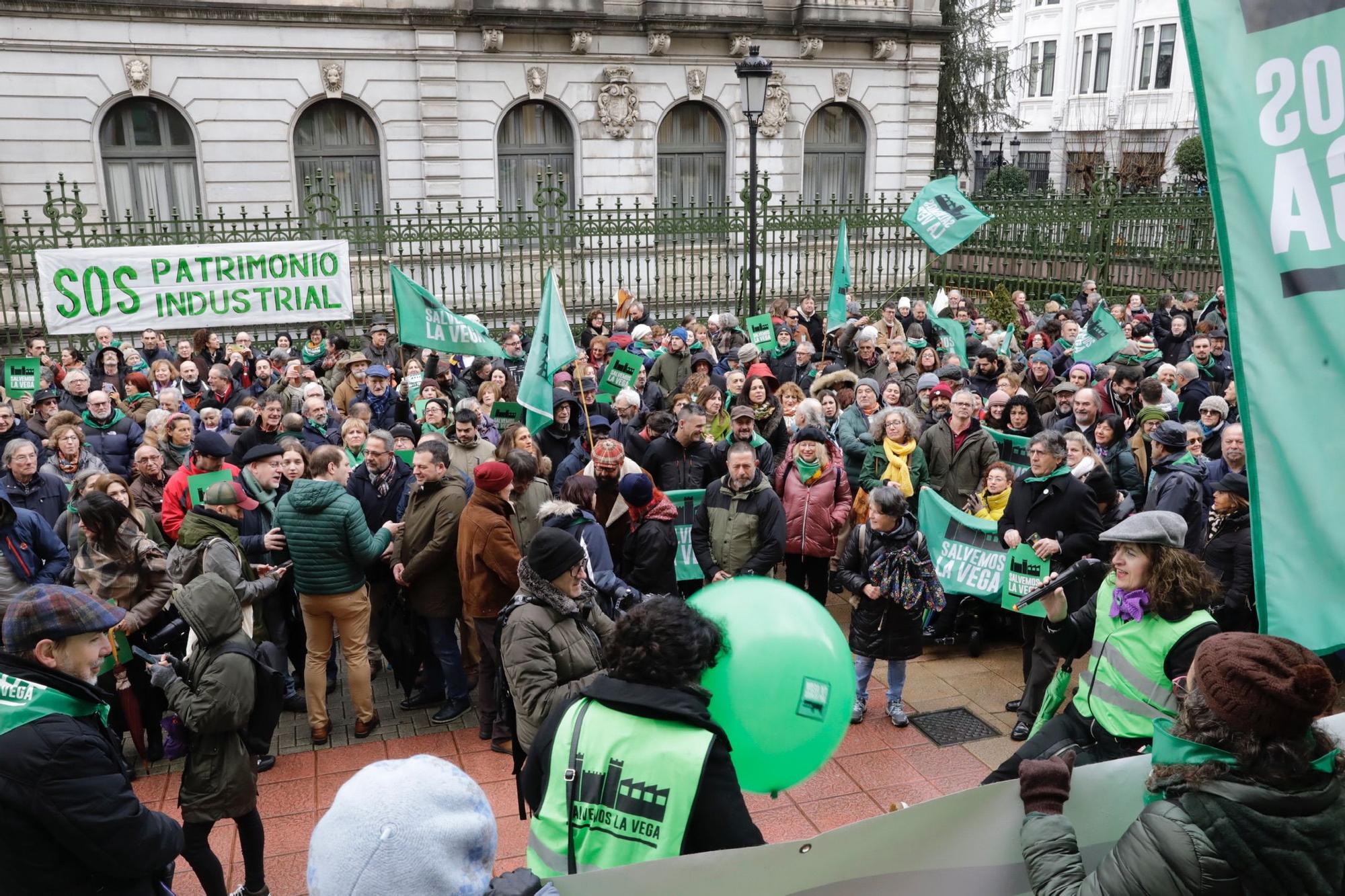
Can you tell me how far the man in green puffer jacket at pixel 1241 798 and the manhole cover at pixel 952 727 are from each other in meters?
4.01

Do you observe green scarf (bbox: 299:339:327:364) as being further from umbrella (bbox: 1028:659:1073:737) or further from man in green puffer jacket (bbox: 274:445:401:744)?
umbrella (bbox: 1028:659:1073:737)

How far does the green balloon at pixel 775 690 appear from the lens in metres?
3.27

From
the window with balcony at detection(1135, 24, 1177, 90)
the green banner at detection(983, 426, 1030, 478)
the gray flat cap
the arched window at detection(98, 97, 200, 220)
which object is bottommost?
the green banner at detection(983, 426, 1030, 478)

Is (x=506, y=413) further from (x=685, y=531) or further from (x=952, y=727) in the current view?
(x=952, y=727)

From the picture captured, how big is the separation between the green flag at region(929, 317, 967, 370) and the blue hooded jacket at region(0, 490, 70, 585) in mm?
9478

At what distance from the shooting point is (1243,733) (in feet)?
7.61

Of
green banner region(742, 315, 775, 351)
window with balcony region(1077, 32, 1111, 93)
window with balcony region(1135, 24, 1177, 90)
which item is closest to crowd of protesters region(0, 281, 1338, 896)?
green banner region(742, 315, 775, 351)

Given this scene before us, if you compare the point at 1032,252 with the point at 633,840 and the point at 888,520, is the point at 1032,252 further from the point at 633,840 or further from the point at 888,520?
the point at 633,840

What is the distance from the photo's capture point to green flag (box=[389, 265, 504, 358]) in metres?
9.91

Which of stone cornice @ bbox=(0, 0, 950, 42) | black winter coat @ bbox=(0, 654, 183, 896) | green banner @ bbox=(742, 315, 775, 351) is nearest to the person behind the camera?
black winter coat @ bbox=(0, 654, 183, 896)

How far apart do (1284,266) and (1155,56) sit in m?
52.3

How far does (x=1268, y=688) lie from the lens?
2.29 m

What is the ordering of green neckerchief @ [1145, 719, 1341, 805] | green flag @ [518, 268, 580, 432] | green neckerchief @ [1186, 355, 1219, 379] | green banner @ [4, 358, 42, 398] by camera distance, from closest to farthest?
1. green neckerchief @ [1145, 719, 1341, 805]
2. green flag @ [518, 268, 580, 432]
3. green banner @ [4, 358, 42, 398]
4. green neckerchief @ [1186, 355, 1219, 379]

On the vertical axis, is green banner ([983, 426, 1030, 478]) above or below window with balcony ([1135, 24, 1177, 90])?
below
